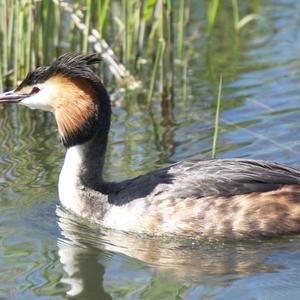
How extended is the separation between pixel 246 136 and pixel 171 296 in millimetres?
3701

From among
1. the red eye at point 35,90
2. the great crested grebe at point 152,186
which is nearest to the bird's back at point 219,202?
the great crested grebe at point 152,186

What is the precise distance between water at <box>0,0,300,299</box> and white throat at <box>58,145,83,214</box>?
0.14 m

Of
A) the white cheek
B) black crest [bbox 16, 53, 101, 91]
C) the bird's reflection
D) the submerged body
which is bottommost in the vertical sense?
the bird's reflection

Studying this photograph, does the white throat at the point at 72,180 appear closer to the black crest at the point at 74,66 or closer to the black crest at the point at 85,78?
the black crest at the point at 85,78

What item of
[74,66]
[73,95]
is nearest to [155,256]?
[73,95]

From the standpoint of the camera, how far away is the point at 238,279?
22.7 ft

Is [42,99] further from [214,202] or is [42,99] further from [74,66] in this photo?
[214,202]

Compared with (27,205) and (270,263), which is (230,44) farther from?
(270,263)

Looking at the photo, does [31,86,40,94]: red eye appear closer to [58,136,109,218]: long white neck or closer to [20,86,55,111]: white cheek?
[20,86,55,111]: white cheek

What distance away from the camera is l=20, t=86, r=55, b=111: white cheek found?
843 cm

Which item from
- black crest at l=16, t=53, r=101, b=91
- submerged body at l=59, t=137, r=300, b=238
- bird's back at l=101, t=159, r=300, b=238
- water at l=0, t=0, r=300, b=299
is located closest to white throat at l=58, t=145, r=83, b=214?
water at l=0, t=0, r=300, b=299

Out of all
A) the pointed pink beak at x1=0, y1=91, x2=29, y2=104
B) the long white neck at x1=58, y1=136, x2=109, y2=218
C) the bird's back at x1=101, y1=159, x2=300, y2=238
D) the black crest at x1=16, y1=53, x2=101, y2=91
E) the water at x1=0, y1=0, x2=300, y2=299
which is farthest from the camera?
the pointed pink beak at x1=0, y1=91, x2=29, y2=104

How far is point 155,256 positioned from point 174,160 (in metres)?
2.24

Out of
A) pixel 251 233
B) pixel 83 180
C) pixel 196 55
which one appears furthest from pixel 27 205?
pixel 196 55
